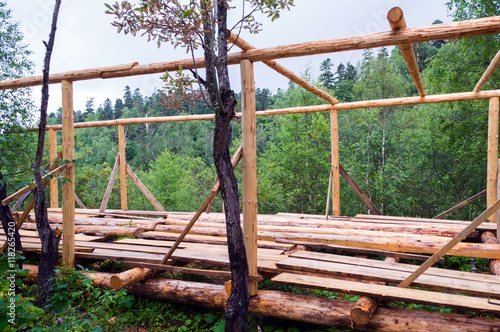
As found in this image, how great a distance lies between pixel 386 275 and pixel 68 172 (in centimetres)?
352

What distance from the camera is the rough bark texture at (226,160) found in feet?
8.68

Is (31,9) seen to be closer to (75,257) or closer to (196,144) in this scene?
(75,257)

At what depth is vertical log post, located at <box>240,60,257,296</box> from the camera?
311cm

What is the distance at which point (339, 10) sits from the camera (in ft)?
27.6

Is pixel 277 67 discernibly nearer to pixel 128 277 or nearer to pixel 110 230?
pixel 128 277

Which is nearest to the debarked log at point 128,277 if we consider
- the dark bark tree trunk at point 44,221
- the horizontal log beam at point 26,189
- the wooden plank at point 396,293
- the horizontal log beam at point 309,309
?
the horizontal log beam at point 309,309

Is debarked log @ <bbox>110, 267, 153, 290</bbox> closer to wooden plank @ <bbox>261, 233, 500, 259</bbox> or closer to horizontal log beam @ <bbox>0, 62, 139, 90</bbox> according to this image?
wooden plank @ <bbox>261, 233, 500, 259</bbox>

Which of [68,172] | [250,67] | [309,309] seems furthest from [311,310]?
[68,172]

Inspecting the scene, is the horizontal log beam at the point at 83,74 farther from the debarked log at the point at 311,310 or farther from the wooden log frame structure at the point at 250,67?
the debarked log at the point at 311,310

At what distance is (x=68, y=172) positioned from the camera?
4.03 meters

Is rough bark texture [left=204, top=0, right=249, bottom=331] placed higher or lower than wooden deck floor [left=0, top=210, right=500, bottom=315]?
higher

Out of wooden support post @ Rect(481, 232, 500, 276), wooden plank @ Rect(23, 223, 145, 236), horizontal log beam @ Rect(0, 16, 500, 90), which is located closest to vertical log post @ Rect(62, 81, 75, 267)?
horizontal log beam @ Rect(0, 16, 500, 90)

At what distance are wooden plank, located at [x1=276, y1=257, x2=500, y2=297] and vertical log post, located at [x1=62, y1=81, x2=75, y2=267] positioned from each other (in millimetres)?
2472

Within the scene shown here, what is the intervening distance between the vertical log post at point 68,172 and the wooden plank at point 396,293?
99.8 inches
